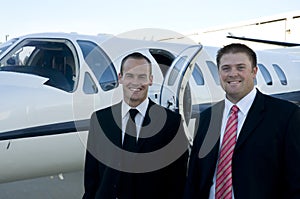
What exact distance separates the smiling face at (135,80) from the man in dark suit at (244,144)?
401mm

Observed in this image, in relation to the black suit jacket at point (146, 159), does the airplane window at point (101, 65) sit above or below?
above

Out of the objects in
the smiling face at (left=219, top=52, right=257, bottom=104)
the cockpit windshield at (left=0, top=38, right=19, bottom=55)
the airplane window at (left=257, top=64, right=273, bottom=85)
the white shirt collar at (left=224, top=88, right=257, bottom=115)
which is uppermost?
the cockpit windshield at (left=0, top=38, right=19, bottom=55)

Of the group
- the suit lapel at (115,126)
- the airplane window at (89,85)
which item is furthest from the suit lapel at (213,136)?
the airplane window at (89,85)

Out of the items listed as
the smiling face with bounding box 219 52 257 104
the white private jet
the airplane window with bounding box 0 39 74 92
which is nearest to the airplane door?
the white private jet

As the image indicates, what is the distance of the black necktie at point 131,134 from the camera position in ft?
7.23

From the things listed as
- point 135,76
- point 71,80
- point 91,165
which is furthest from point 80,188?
point 135,76

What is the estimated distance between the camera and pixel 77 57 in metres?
4.18

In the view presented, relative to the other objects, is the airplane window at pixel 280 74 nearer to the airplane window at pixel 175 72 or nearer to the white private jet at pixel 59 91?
the white private jet at pixel 59 91

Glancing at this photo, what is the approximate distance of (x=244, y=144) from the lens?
6.11ft

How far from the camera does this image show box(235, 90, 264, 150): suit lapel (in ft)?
6.13

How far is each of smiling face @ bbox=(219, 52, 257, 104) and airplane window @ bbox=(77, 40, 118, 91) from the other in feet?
7.38

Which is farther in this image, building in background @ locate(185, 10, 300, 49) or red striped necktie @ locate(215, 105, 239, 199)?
building in background @ locate(185, 10, 300, 49)

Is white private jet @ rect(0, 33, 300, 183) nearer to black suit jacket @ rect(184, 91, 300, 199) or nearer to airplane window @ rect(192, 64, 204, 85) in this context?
airplane window @ rect(192, 64, 204, 85)

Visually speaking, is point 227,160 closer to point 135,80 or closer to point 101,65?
point 135,80
